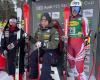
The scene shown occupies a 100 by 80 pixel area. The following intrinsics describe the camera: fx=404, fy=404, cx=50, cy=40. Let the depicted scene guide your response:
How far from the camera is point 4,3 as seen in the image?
36.9 meters

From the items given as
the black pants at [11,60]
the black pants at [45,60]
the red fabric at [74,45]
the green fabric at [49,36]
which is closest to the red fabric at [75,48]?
the red fabric at [74,45]

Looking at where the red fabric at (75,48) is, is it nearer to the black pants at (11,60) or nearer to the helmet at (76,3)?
the helmet at (76,3)

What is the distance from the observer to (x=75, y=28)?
869cm

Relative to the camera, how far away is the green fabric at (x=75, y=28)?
8.66 meters

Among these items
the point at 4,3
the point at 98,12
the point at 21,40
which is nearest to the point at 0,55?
the point at 21,40

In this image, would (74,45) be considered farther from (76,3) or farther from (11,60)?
(11,60)

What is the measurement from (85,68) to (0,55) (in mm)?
2175

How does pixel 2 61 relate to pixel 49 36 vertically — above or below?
below

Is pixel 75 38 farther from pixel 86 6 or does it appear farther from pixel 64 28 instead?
pixel 86 6

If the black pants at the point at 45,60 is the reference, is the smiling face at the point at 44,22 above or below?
above

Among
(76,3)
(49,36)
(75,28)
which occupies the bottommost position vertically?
(49,36)

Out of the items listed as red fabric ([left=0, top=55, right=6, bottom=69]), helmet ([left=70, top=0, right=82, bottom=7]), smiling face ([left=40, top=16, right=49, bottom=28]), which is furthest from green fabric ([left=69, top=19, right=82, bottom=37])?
red fabric ([left=0, top=55, right=6, bottom=69])

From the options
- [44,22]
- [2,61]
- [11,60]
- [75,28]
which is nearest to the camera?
[44,22]

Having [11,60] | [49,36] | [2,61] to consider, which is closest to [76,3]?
[49,36]
